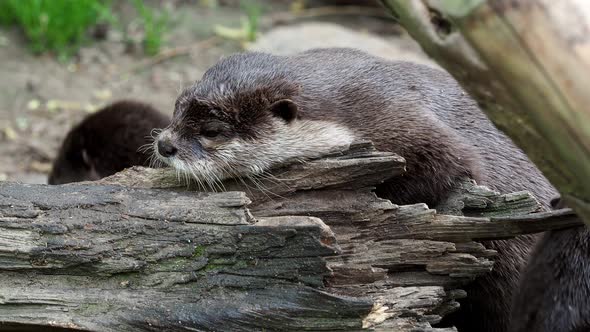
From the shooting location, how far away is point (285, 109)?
11.9 feet

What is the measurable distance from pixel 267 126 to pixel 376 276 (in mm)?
894

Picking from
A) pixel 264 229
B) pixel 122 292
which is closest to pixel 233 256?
pixel 264 229

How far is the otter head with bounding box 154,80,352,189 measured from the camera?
11.7 feet

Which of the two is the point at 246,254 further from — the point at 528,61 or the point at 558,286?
the point at 528,61

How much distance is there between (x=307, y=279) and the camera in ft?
9.66

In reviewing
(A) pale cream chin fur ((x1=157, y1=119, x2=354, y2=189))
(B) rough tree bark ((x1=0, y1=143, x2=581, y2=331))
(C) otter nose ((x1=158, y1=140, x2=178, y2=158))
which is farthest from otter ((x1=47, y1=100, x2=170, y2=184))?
(B) rough tree bark ((x1=0, y1=143, x2=581, y2=331))

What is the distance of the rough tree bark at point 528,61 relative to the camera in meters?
2.04

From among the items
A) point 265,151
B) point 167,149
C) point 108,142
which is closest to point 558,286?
point 265,151

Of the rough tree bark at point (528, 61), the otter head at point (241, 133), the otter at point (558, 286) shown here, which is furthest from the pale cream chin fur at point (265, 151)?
the rough tree bark at point (528, 61)

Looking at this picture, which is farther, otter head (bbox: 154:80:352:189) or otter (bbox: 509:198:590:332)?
otter head (bbox: 154:80:352:189)

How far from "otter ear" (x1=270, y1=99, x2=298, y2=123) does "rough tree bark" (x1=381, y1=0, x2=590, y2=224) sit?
1.29m

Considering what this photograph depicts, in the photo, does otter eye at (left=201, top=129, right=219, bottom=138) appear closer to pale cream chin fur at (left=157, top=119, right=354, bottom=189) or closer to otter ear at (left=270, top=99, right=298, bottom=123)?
pale cream chin fur at (left=157, top=119, right=354, bottom=189)

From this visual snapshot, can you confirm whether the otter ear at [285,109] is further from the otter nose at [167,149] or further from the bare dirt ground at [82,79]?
the bare dirt ground at [82,79]

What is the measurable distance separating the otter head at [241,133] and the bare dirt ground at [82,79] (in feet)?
8.95
